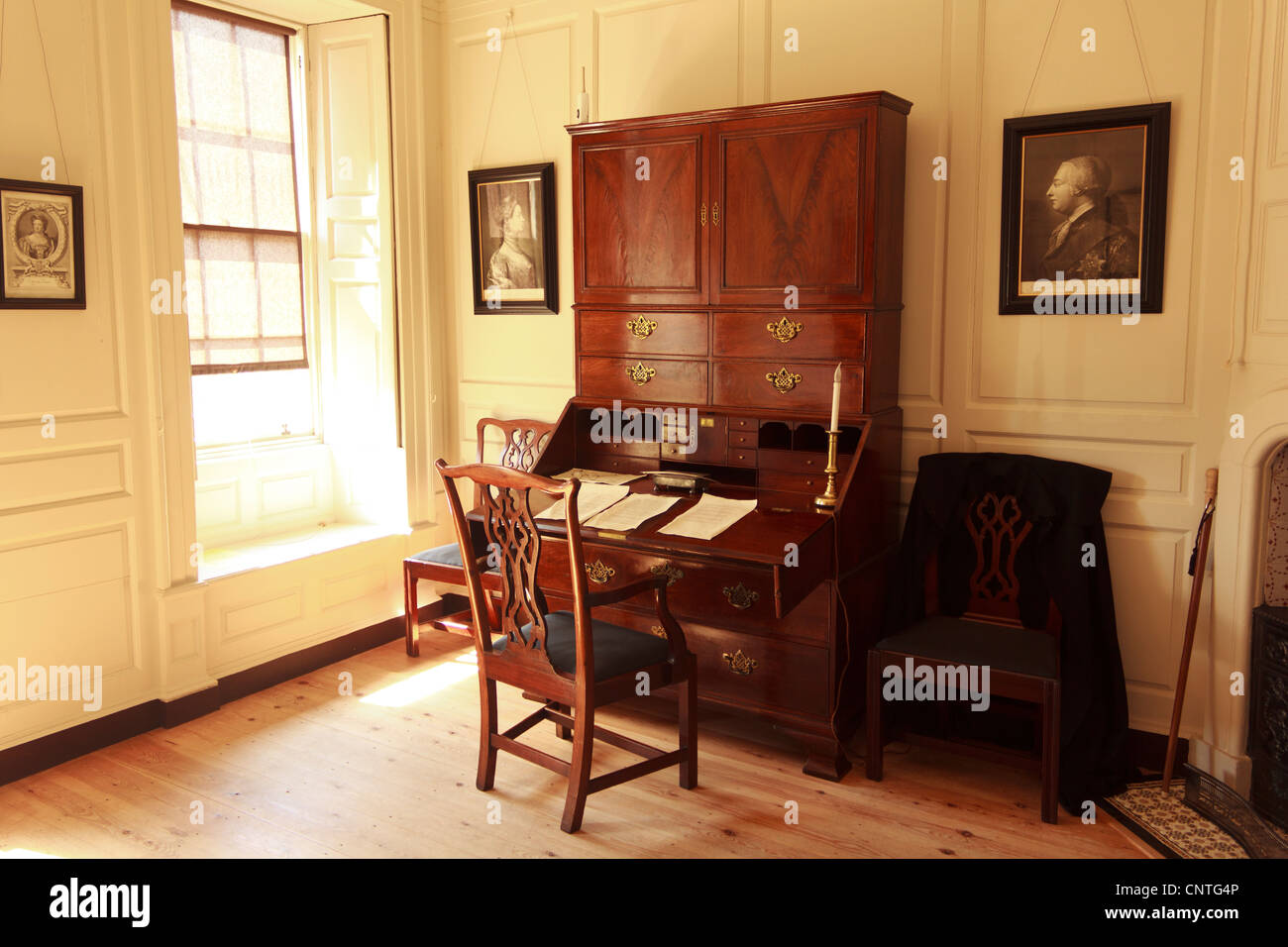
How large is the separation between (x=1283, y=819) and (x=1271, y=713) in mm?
295

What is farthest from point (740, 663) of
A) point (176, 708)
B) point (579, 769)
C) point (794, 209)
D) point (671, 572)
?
point (176, 708)

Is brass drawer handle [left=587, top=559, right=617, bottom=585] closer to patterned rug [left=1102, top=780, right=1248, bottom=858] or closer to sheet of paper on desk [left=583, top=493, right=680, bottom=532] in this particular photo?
sheet of paper on desk [left=583, top=493, right=680, bottom=532]

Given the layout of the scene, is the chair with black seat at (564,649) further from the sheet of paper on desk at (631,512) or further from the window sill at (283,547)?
the window sill at (283,547)

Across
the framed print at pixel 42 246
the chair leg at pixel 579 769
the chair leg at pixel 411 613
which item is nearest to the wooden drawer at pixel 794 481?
the chair leg at pixel 579 769

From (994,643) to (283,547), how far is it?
295cm

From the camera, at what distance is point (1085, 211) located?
323 centimetres

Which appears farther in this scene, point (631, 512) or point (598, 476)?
point (598, 476)

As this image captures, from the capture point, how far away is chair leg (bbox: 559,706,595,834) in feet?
9.14

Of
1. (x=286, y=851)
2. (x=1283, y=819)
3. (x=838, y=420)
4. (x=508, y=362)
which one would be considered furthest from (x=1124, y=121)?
(x=286, y=851)

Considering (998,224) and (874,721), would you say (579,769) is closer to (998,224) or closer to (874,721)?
(874,721)

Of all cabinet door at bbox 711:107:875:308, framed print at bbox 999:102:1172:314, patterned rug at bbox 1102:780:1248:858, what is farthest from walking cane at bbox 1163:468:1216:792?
cabinet door at bbox 711:107:875:308

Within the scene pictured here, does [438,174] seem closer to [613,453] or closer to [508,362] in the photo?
[508,362]

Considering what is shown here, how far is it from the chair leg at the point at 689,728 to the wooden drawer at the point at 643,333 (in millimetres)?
1196

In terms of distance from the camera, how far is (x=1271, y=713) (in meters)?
2.89
